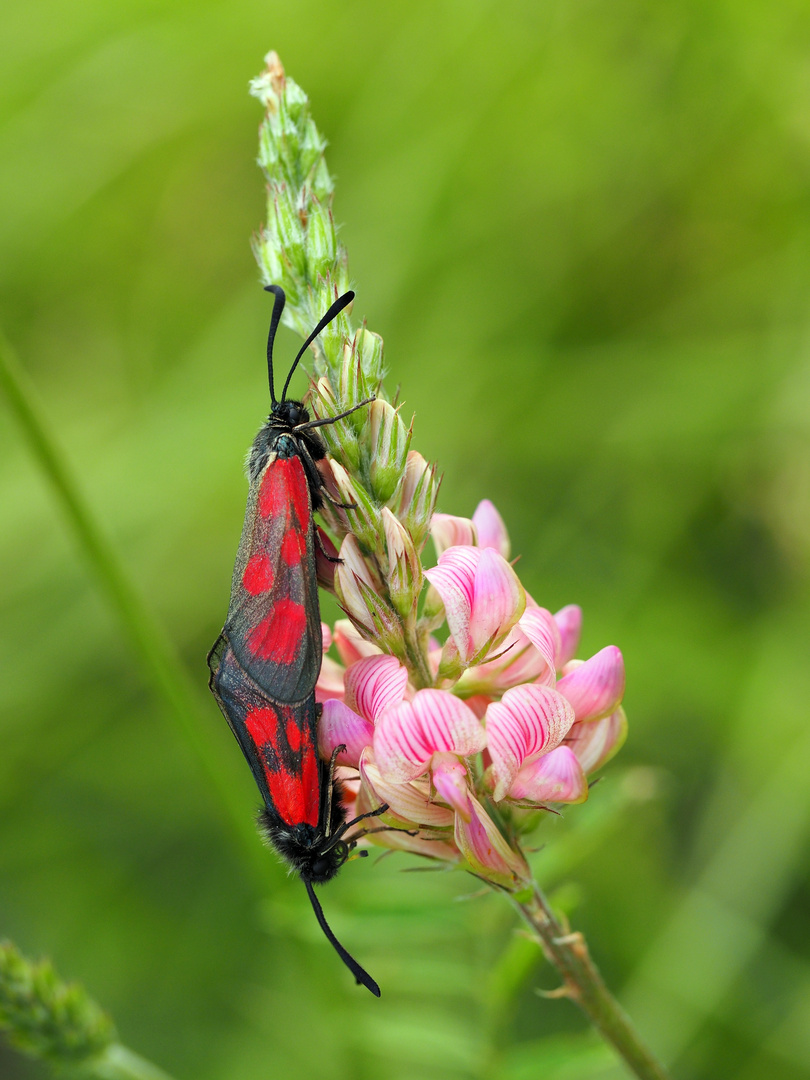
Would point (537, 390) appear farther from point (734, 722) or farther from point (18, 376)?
point (18, 376)

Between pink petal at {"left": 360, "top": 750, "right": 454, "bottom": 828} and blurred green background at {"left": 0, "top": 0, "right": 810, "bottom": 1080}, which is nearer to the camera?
pink petal at {"left": 360, "top": 750, "right": 454, "bottom": 828}

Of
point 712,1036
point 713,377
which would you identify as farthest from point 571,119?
point 712,1036

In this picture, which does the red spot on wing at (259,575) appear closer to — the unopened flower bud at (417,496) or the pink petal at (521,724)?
the unopened flower bud at (417,496)

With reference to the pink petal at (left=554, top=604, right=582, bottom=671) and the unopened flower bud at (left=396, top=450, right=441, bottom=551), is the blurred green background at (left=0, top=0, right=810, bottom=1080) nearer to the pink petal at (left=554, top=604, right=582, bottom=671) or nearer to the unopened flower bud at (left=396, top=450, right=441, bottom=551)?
the pink petal at (left=554, top=604, right=582, bottom=671)

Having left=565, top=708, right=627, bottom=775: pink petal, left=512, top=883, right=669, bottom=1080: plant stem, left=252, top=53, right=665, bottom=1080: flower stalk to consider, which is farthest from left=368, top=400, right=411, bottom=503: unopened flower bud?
left=512, top=883, right=669, bottom=1080: plant stem

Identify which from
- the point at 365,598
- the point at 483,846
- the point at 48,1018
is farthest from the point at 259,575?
the point at 48,1018

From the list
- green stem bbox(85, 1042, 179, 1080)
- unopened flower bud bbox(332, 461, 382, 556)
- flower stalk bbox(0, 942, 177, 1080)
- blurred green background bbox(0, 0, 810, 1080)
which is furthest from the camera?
blurred green background bbox(0, 0, 810, 1080)
